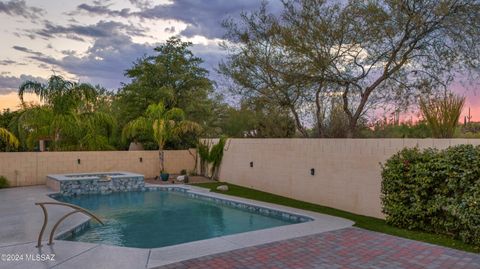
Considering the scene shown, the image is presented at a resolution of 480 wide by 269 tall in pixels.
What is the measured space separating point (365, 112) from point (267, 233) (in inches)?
304

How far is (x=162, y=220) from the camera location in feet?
33.1

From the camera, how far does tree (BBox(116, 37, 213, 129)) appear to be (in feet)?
74.1

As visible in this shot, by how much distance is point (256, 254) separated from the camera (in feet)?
20.1

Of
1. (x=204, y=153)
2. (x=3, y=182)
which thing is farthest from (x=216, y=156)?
(x=3, y=182)

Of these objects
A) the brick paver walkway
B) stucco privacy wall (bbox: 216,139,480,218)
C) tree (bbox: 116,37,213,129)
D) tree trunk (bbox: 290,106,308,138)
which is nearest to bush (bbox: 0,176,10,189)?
tree (bbox: 116,37,213,129)

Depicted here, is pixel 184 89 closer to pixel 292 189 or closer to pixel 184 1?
pixel 184 1

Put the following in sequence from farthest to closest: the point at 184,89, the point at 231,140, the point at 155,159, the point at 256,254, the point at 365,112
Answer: the point at 184,89
the point at 155,159
the point at 231,140
the point at 365,112
the point at 256,254

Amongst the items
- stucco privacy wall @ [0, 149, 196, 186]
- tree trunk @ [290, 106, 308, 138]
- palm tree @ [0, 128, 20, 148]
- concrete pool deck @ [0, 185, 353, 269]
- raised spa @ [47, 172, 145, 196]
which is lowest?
concrete pool deck @ [0, 185, 353, 269]

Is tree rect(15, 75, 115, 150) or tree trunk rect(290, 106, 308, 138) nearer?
tree trunk rect(290, 106, 308, 138)

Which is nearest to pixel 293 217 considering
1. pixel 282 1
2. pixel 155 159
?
pixel 282 1

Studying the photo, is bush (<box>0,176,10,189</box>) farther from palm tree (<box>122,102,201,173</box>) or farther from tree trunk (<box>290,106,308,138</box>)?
tree trunk (<box>290,106,308,138</box>)

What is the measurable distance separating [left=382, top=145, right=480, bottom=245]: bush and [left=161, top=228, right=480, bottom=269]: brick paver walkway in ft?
2.74

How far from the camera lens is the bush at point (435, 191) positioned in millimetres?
6656

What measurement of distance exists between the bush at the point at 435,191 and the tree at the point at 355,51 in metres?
4.54
